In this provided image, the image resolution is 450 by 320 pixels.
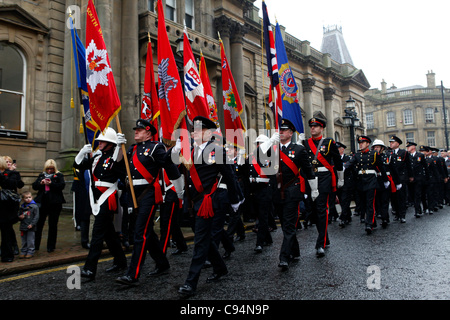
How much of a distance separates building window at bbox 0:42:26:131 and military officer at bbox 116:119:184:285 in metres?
9.11

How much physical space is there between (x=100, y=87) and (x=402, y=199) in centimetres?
882

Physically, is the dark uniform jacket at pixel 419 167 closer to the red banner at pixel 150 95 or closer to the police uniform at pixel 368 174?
the police uniform at pixel 368 174

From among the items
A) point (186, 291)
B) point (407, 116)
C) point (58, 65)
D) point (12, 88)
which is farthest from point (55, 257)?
point (407, 116)

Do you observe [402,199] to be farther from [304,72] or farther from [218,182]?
[304,72]

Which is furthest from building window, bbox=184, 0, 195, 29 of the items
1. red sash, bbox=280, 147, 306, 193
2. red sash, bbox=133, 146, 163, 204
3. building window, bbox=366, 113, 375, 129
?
building window, bbox=366, 113, 375, 129

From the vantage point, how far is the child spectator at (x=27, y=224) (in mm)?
Answer: 6328

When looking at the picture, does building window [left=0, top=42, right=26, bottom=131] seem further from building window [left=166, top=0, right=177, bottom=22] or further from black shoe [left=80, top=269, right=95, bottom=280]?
black shoe [left=80, top=269, right=95, bottom=280]

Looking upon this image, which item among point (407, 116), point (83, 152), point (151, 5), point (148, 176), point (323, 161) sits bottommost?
point (148, 176)

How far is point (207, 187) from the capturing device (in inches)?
182

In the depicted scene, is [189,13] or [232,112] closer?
[232,112]

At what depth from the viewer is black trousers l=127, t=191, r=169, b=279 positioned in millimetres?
4602

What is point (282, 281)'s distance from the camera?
4570mm

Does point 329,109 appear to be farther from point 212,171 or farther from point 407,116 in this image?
point 407,116

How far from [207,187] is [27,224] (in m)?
3.78
